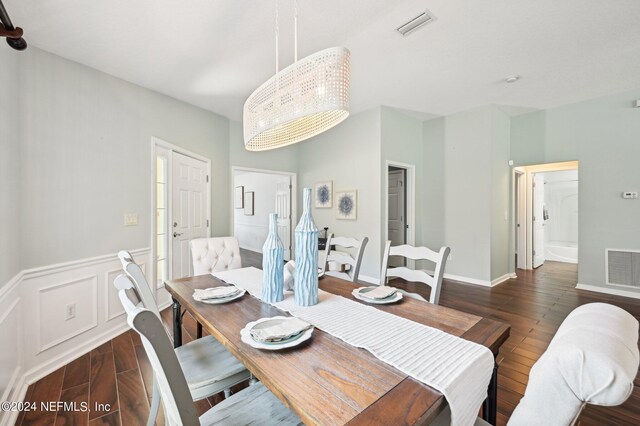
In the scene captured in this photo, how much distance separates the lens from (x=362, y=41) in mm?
2447

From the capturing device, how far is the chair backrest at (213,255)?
2312 mm

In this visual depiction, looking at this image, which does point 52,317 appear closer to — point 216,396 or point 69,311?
point 69,311

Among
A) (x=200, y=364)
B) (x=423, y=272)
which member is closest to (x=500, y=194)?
(x=423, y=272)

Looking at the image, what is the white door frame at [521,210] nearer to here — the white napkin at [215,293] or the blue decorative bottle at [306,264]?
the blue decorative bottle at [306,264]

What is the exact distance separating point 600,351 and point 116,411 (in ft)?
7.40

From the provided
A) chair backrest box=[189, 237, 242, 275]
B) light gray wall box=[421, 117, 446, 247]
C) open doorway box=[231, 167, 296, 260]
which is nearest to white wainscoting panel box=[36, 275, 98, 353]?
chair backrest box=[189, 237, 242, 275]

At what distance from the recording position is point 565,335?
573 mm

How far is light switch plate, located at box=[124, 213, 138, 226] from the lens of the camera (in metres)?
2.81

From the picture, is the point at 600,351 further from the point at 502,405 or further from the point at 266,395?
the point at 502,405

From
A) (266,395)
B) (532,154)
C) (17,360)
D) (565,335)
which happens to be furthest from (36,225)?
(532,154)

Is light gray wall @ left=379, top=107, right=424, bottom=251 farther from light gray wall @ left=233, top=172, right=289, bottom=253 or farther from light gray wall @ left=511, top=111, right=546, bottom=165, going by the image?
light gray wall @ left=233, top=172, right=289, bottom=253

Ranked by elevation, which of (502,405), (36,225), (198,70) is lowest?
(502,405)

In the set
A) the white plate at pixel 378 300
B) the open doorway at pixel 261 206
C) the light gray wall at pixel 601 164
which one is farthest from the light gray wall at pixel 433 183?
the white plate at pixel 378 300

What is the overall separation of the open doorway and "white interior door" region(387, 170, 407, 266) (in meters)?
1.95
